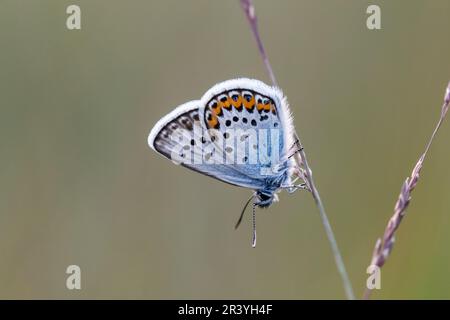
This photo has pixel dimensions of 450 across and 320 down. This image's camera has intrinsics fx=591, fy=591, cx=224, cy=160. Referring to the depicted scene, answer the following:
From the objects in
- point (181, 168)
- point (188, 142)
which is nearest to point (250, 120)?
point (188, 142)

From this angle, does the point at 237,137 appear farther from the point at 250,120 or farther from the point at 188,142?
the point at 188,142

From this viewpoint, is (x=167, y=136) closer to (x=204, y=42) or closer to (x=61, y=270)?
(x=61, y=270)

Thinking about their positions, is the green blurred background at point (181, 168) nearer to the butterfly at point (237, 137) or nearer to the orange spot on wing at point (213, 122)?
the butterfly at point (237, 137)

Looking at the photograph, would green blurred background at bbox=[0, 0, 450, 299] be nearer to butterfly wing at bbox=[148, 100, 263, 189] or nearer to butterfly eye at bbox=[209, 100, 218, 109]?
butterfly wing at bbox=[148, 100, 263, 189]

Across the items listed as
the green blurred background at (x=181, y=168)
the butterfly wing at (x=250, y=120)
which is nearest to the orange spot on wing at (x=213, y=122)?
the butterfly wing at (x=250, y=120)

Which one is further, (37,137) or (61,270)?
(37,137)
